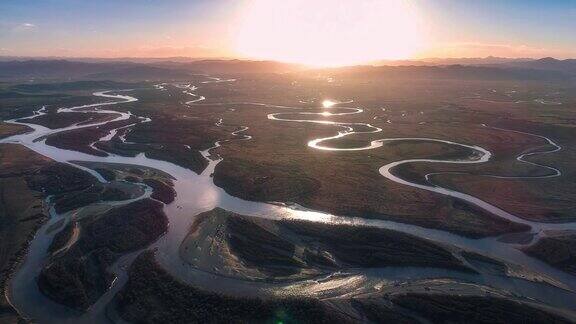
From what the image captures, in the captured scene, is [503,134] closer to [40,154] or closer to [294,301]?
[294,301]

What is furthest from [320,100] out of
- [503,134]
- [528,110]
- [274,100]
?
[503,134]

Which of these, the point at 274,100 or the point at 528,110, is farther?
the point at 274,100

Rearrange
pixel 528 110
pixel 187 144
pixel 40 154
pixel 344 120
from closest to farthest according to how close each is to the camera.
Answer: pixel 40 154, pixel 187 144, pixel 344 120, pixel 528 110

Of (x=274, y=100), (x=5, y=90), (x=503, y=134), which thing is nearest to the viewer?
(x=503, y=134)

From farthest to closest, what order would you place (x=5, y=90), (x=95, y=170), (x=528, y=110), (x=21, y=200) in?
(x=5, y=90) < (x=528, y=110) < (x=95, y=170) < (x=21, y=200)

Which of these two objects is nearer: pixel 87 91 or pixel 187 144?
pixel 187 144

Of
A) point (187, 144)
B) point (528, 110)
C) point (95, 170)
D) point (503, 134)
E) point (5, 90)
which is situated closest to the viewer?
point (95, 170)

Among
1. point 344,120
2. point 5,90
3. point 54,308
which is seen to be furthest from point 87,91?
point 54,308

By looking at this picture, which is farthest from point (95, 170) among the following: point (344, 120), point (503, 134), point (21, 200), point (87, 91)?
point (87, 91)

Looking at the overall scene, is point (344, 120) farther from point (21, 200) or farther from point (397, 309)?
point (397, 309)
